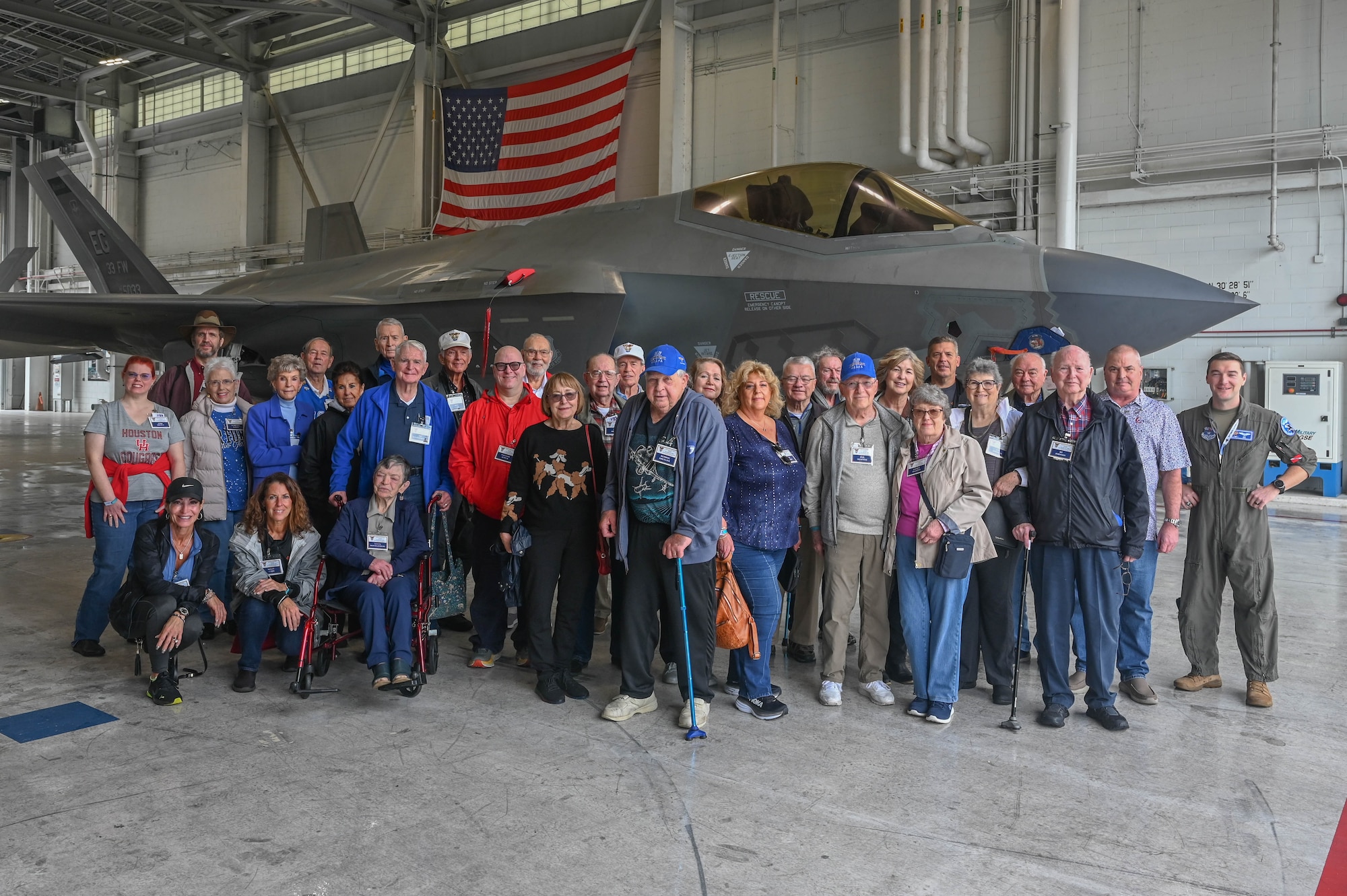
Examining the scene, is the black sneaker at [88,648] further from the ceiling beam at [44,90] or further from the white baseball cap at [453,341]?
the ceiling beam at [44,90]

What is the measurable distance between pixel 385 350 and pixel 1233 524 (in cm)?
487

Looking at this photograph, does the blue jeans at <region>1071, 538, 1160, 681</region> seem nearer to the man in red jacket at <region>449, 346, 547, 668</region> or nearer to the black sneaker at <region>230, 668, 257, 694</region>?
the man in red jacket at <region>449, 346, 547, 668</region>

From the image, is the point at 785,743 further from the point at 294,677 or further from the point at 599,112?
the point at 599,112

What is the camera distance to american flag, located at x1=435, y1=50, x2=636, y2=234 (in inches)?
675

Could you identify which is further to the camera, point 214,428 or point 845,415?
point 214,428

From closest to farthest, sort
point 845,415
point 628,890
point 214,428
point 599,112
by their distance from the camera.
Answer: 1. point 628,890
2. point 845,415
3. point 214,428
4. point 599,112

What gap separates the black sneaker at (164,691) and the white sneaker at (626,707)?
194 cm

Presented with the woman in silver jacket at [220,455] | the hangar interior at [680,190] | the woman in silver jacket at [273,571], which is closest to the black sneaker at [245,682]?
the woman in silver jacket at [273,571]

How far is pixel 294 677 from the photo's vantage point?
4391mm

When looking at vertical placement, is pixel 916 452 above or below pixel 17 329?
below

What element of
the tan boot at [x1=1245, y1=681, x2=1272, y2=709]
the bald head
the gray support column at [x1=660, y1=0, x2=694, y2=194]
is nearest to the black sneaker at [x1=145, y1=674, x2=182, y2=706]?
the bald head

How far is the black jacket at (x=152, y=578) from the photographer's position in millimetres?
4160

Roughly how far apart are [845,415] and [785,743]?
1569 millimetres

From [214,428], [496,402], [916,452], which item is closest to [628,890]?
[916,452]
